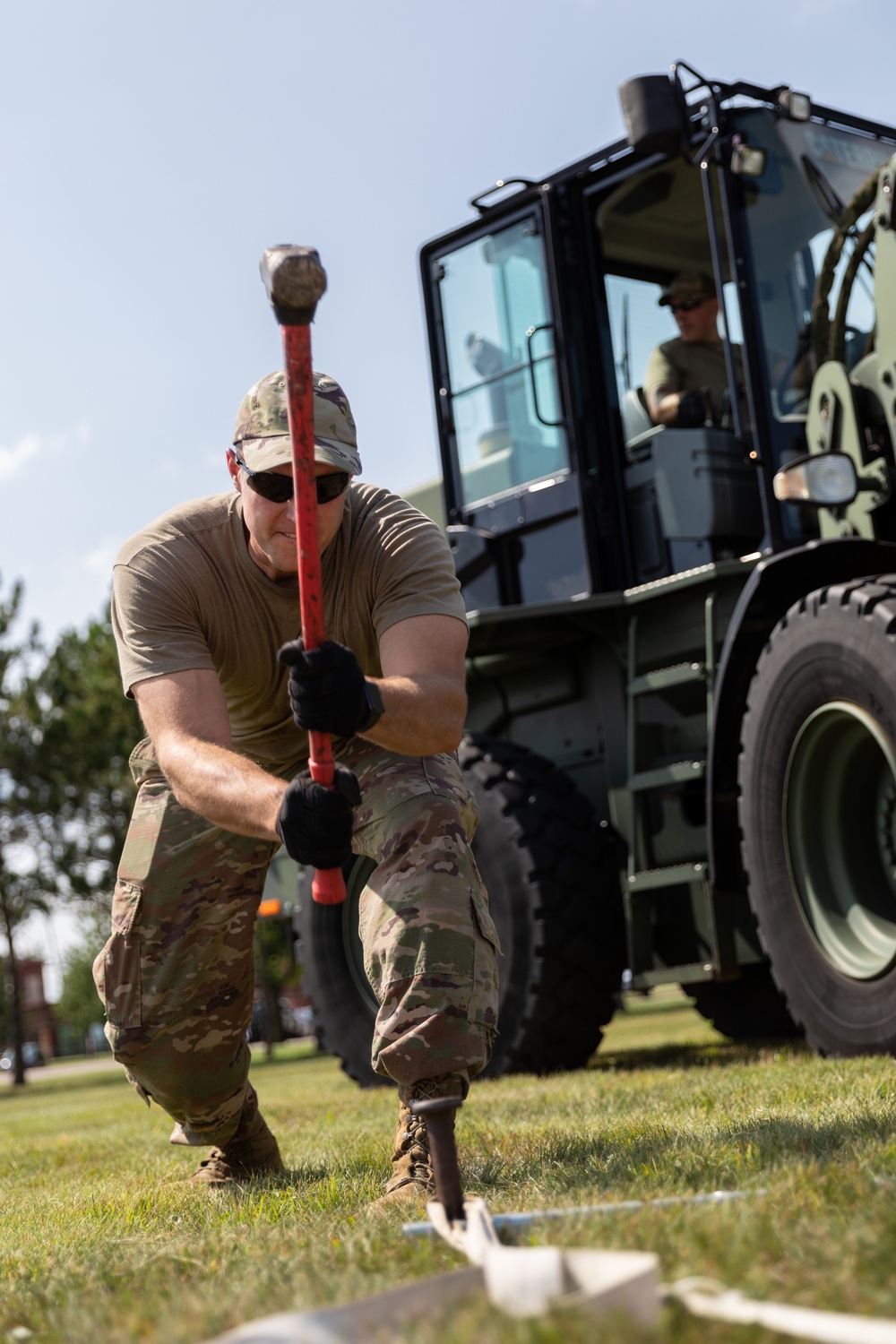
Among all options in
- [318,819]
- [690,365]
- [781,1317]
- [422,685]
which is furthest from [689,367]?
[781,1317]

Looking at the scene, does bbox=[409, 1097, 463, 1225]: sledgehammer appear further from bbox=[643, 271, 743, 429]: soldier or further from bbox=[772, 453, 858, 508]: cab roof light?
bbox=[643, 271, 743, 429]: soldier

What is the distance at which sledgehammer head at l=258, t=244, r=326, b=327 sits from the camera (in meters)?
2.49

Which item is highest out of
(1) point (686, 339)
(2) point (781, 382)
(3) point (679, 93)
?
(3) point (679, 93)

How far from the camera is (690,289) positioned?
6281 mm

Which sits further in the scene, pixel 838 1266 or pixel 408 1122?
pixel 408 1122

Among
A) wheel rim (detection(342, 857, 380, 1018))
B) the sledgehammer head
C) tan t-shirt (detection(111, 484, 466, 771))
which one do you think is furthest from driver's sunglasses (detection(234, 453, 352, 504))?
wheel rim (detection(342, 857, 380, 1018))

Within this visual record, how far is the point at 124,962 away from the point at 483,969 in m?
0.93

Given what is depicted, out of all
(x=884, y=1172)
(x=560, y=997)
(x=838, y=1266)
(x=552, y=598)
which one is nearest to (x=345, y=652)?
(x=884, y=1172)

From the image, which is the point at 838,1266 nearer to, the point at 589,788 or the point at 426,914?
the point at 426,914

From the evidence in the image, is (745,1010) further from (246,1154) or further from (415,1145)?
(415,1145)

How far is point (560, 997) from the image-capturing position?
223 inches

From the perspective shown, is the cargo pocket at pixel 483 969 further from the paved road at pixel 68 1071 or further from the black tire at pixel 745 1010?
the paved road at pixel 68 1071

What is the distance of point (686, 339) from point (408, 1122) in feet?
13.2

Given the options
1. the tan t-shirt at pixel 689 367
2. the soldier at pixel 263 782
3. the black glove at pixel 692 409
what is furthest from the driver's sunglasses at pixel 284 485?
the tan t-shirt at pixel 689 367
